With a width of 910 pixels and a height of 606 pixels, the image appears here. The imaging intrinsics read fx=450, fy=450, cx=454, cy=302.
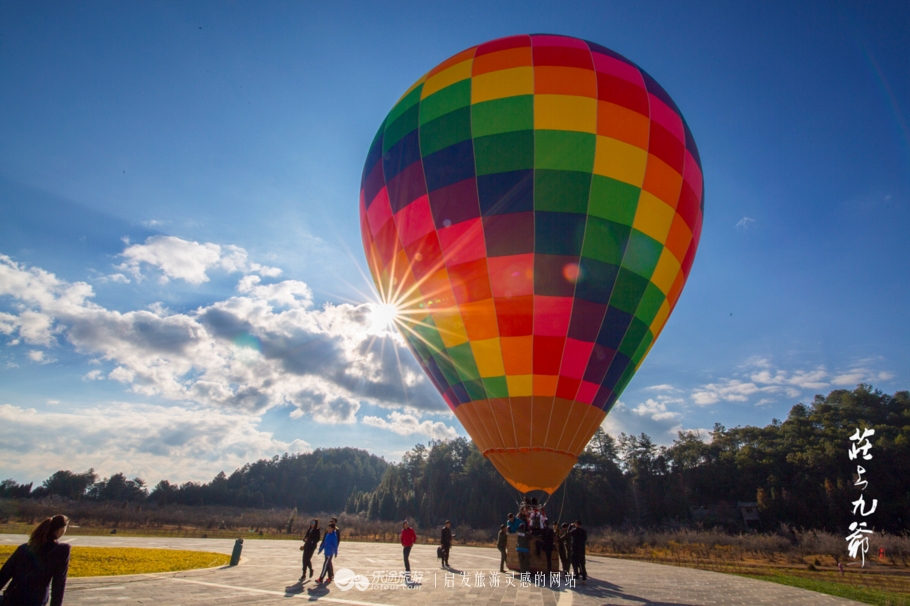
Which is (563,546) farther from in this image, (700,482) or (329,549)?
(700,482)

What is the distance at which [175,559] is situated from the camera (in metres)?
11.7

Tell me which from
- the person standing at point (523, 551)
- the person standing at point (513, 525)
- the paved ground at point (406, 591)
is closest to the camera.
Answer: the paved ground at point (406, 591)

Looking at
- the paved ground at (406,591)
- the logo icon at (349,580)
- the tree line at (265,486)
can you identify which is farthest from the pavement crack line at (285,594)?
the tree line at (265,486)

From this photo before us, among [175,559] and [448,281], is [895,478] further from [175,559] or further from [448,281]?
[175,559]

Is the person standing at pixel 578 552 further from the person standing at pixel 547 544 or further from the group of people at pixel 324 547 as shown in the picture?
the group of people at pixel 324 547

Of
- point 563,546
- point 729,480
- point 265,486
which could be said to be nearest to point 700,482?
point 729,480

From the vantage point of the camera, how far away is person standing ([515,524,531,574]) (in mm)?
7445

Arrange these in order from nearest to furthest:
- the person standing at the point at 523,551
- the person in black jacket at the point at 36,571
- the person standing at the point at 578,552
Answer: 1. the person in black jacket at the point at 36,571
2. the person standing at the point at 523,551
3. the person standing at the point at 578,552

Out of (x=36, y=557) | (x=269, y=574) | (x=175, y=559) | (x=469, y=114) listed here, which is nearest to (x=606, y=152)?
(x=469, y=114)

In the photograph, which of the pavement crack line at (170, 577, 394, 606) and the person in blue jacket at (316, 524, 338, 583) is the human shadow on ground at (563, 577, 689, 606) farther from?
the person in blue jacket at (316, 524, 338, 583)

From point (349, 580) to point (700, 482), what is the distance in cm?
5740

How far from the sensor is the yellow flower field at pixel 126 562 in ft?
28.6

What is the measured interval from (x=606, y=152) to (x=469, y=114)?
321cm

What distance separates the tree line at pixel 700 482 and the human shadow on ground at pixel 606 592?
22652 mm
